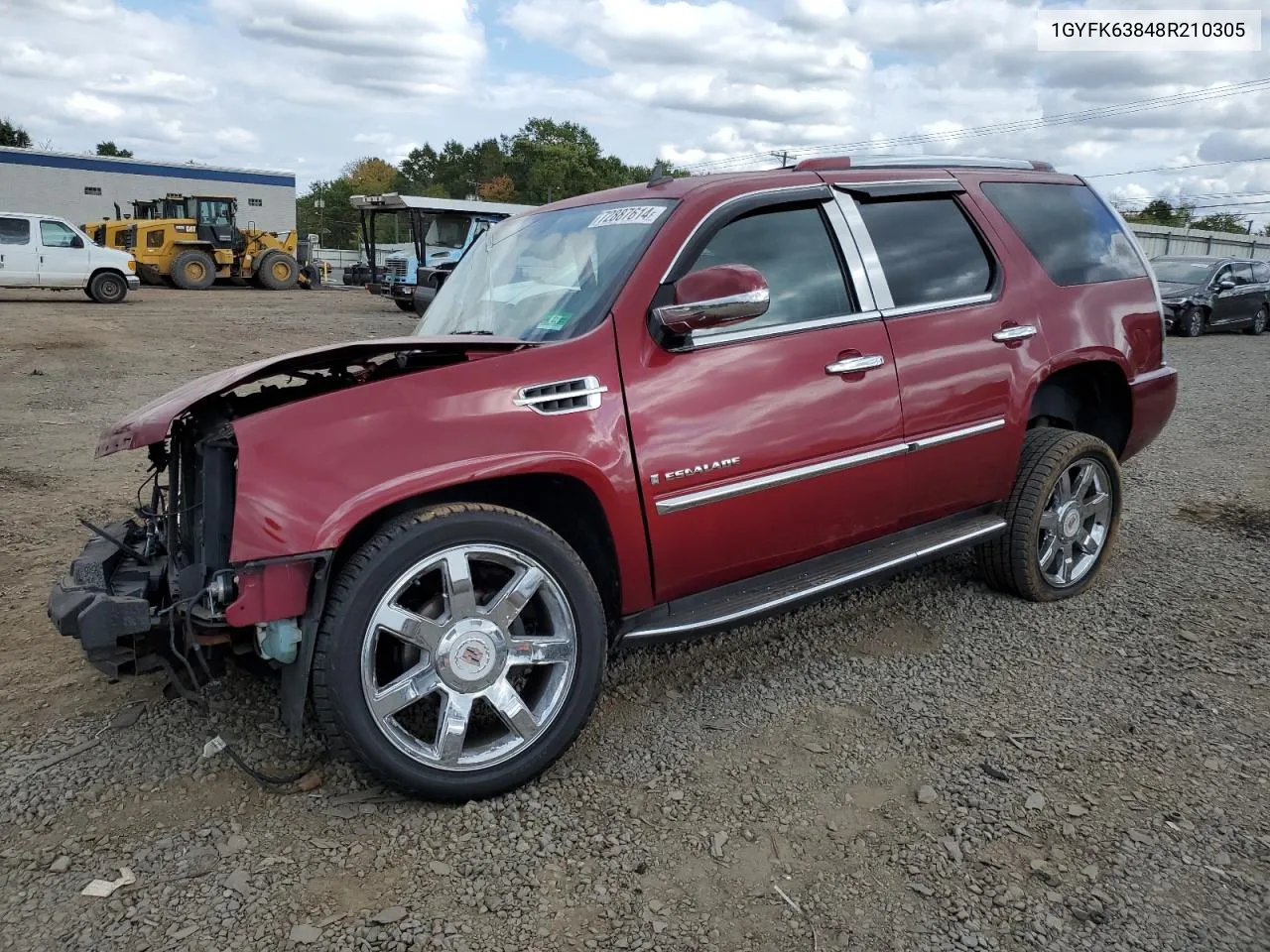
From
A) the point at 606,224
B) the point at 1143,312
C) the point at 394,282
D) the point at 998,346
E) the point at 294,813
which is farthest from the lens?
the point at 394,282

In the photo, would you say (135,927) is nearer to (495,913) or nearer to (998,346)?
(495,913)

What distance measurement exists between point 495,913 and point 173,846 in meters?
0.92

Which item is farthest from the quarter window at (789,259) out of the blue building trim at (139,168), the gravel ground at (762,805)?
the blue building trim at (139,168)

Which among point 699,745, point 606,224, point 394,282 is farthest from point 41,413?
point 394,282

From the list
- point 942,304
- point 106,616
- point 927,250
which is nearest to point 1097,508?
point 942,304

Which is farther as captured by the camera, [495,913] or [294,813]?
[294,813]

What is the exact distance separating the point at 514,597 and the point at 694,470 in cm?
70

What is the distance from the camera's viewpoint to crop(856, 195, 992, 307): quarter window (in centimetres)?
360

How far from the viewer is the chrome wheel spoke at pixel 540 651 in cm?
275

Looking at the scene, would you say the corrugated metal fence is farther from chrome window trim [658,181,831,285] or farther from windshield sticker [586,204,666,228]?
windshield sticker [586,204,666,228]

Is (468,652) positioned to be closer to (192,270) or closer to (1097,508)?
(1097,508)

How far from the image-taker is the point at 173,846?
2516 millimetres

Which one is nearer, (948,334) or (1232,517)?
(948,334)

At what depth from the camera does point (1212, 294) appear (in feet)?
57.3
